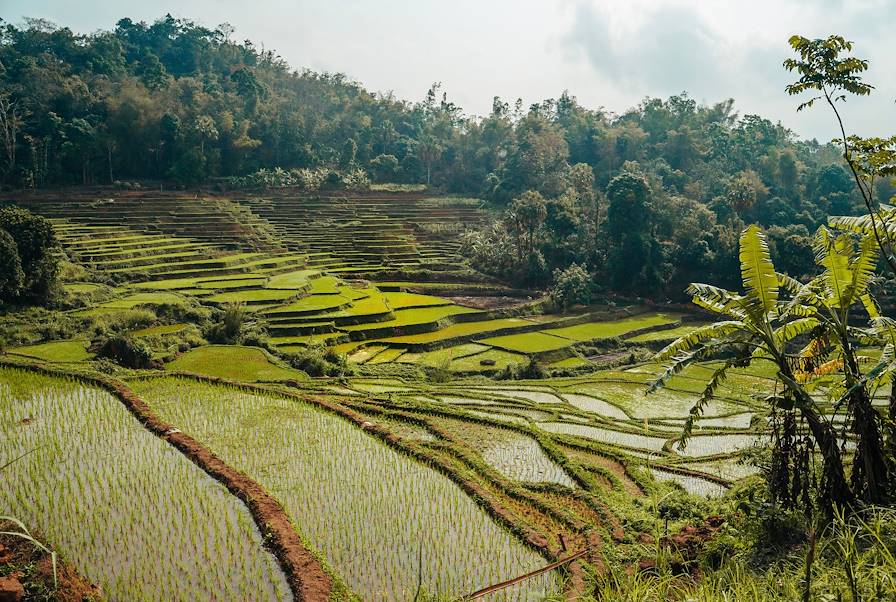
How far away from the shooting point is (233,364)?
15.1 meters

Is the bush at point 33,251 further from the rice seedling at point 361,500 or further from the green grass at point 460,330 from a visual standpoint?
the green grass at point 460,330

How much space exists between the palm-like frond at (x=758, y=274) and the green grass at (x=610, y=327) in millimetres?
16174

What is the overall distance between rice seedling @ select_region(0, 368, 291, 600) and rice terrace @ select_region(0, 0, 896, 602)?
0.13 feet

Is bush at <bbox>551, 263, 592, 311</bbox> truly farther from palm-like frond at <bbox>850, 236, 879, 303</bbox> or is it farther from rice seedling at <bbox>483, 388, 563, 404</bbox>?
palm-like frond at <bbox>850, 236, 879, 303</bbox>

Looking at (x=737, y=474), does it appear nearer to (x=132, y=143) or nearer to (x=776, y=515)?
(x=776, y=515)

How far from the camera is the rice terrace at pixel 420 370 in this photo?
5.80 metres

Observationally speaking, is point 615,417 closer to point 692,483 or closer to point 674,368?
point 692,483

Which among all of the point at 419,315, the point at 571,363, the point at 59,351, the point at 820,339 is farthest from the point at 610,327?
the point at 59,351

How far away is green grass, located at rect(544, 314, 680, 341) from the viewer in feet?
75.6

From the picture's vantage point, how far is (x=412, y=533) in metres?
6.73

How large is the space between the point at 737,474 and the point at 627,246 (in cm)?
2212

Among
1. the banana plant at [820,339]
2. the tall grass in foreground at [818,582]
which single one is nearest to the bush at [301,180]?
the banana plant at [820,339]

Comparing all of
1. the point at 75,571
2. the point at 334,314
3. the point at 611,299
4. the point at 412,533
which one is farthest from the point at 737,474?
the point at 611,299

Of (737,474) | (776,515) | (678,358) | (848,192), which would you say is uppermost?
(848,192)
